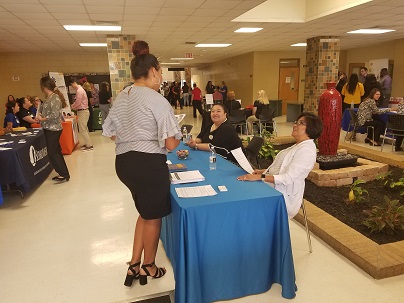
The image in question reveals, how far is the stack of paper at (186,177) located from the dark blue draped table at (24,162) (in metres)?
2.56

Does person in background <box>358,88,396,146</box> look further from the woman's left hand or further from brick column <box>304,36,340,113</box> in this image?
the woman's left hand

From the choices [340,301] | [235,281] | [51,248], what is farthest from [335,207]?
[51,248]

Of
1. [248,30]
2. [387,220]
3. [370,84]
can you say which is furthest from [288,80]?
[387,220]

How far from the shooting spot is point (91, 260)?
264 centimetres

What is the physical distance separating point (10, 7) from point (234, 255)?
539cm

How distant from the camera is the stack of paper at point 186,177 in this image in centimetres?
222

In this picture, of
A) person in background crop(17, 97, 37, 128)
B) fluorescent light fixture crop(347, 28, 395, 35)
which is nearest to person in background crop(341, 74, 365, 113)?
fluorescent light fixture crop(347, 28, 395, 35)

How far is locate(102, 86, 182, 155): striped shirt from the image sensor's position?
1875 millimetres

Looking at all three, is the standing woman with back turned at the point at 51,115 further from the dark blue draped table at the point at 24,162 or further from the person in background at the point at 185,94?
the person in background at the point at 185,94

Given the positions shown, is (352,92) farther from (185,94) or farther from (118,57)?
(185,94)

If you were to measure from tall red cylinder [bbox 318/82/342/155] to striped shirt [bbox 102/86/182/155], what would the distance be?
3091mm

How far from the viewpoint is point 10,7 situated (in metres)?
4.98

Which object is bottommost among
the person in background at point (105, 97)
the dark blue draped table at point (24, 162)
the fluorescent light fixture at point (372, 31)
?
the dark blue draped table at point (24, 162)

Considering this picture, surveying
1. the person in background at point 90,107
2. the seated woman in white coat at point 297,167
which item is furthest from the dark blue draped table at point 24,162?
the person in background at point 90,107
